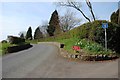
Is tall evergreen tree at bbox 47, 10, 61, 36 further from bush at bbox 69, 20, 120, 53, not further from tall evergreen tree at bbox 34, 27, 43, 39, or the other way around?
bush at bbox 69, 20, 120, 53

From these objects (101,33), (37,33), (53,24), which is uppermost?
(53,24)

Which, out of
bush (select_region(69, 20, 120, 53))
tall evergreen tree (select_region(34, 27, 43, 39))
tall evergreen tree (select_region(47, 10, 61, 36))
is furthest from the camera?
tall evergreen tree (select_region(34, 27, 43, 39))

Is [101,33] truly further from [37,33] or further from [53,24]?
[37,33]

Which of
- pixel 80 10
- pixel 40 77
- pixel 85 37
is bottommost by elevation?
pixel 40 77

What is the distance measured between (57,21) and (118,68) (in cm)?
6500

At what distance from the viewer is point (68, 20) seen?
75.2m

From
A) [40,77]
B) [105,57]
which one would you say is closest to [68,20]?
[105,57]

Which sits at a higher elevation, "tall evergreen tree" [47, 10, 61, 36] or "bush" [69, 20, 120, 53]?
"tall evergreen tree" [47, 10, 61, 36]

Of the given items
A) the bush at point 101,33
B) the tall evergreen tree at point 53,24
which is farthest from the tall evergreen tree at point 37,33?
the bush at point 101,33

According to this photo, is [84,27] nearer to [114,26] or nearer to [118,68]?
[114,26]

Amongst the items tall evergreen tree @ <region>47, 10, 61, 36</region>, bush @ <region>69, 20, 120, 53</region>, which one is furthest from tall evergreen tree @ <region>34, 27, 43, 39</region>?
bush @ <region>69, 20, 120, 53</region>

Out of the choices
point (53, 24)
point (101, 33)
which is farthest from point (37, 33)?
point (101, 33)

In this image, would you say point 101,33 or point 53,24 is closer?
point 101,33

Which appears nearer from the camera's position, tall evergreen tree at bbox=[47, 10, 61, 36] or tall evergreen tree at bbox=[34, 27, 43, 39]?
tall evergreen tree at bbox=[47, 10, 61, 36]
